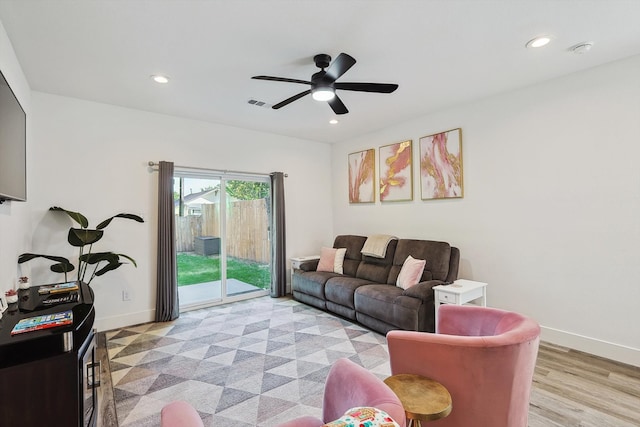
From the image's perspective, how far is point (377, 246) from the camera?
178 inches

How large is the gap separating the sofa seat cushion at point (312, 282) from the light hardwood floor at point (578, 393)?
2571 millimetres

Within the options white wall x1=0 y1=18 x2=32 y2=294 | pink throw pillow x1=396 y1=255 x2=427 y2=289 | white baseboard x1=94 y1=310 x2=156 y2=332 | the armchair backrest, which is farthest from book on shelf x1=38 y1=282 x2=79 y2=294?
pink throw pillow x1=396 y1=255 x2=427 y2=289

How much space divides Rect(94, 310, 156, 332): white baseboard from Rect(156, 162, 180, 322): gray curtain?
0.13 meters

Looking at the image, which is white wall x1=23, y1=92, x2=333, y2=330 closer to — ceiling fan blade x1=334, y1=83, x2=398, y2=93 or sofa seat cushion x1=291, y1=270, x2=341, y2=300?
sofa seat cushion x1=291, y1=270, x2=341, y2=300

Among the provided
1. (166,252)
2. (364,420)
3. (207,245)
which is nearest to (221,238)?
(207,245)

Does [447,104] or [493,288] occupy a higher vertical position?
[447,104]

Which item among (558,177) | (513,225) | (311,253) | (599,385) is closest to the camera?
(599,385)

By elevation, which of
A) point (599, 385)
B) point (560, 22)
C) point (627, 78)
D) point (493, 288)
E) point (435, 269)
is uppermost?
point (560, 22)

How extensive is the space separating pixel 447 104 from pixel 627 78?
5.50 feet

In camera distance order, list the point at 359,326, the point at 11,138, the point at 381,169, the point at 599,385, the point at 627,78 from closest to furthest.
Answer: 1. the point at 11,138
2. the point at 599,385
3. the point at 627,78
4. the point at 359,326
5. the point at 381,169

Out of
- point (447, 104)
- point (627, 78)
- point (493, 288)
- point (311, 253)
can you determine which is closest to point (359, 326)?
point (493, 288)

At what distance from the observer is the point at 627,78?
2.82m

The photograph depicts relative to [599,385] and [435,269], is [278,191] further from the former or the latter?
[599,385]

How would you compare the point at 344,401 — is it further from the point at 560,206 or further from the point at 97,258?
the point at 97,258
